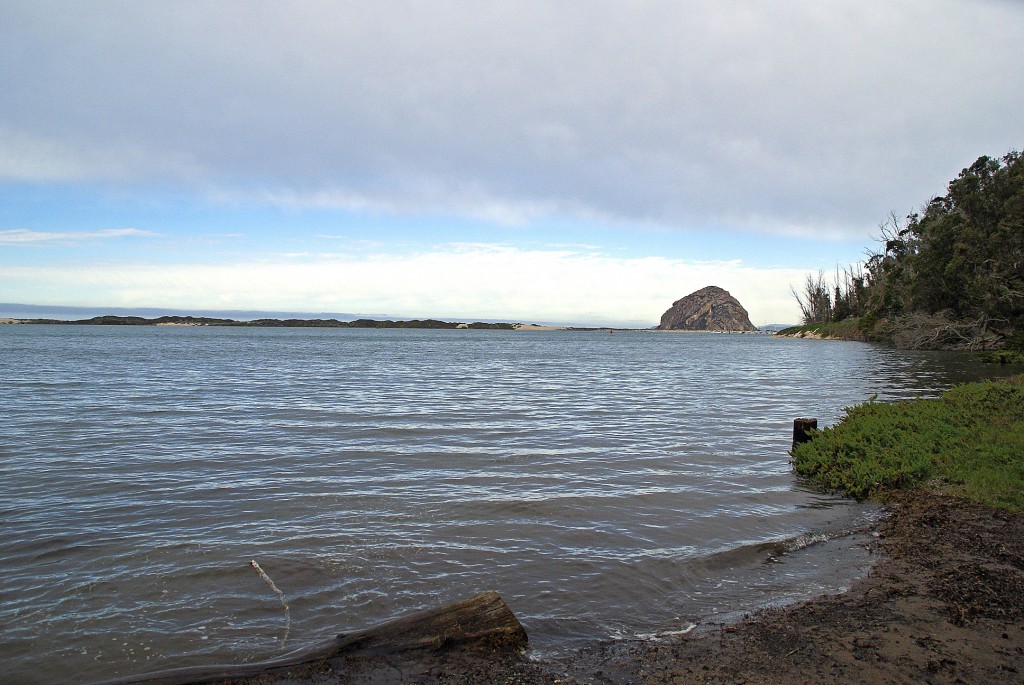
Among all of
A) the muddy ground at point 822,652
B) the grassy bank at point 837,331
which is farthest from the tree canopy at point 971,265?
the muddy ground at point 822,652

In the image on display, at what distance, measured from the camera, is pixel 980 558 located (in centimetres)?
774

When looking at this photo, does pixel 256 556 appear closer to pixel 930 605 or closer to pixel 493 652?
pixel 493 652

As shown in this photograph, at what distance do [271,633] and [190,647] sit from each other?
68cm

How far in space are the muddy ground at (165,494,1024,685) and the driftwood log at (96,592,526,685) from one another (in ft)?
0.41

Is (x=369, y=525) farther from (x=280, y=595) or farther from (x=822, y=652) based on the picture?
(x=822, y=652)

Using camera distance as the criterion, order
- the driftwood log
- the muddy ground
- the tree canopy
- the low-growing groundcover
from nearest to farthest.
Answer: the muddy ground < the driftwood log < the low-growing groundcover < the tree canopy

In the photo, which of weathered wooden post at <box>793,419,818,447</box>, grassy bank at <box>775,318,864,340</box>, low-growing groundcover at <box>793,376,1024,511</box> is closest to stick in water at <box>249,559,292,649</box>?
low-growing groundcover at <box>793,376,1024,511</box>

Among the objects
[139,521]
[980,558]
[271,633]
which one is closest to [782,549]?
[980,558]

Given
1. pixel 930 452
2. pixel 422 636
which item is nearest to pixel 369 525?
pixel 422 636

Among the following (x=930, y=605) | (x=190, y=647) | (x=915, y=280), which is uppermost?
(x=915, y=280)

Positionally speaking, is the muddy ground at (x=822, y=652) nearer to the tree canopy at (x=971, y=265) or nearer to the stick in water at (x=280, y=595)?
the stick in water at (x=280, y=595)

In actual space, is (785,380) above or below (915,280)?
below

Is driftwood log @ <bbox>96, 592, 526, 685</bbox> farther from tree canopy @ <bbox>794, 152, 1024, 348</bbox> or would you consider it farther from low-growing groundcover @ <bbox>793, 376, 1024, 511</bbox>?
Result: tree canopy @ <bbox>794, 152, 1024, 348</bbox>

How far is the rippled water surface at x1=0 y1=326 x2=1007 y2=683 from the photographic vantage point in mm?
6707
